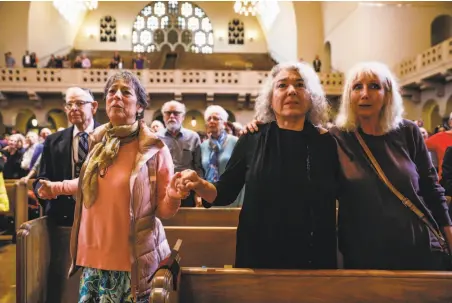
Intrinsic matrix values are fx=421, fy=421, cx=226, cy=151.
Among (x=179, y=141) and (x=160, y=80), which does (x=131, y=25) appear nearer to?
(x=160, y=80)

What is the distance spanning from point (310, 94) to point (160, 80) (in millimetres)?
14176

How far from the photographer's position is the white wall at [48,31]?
55.1 feet

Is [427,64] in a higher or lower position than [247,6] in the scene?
lower

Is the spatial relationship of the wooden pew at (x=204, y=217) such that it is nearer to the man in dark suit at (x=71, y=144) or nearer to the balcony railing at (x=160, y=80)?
Answer: the man in dark suit at (x=71, y=144)

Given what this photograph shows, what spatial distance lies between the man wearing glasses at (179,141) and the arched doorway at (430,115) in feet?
37.1

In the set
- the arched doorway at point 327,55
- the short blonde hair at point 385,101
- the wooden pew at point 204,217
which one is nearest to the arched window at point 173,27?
the arched doorway at point 327,55

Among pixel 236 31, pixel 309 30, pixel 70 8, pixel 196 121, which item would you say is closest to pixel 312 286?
pixel 309 30

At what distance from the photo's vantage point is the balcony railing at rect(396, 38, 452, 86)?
10.5 metres

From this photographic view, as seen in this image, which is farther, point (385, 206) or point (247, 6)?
point (247, 6)

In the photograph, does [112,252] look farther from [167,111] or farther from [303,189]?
[167,111]

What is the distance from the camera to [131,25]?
874 inches

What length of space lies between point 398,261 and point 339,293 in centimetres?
31

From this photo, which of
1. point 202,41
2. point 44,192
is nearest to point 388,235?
point 44,192

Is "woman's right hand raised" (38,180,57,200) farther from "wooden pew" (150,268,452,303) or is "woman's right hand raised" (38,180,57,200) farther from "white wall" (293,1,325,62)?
"white wall" (293,1,325,62)
